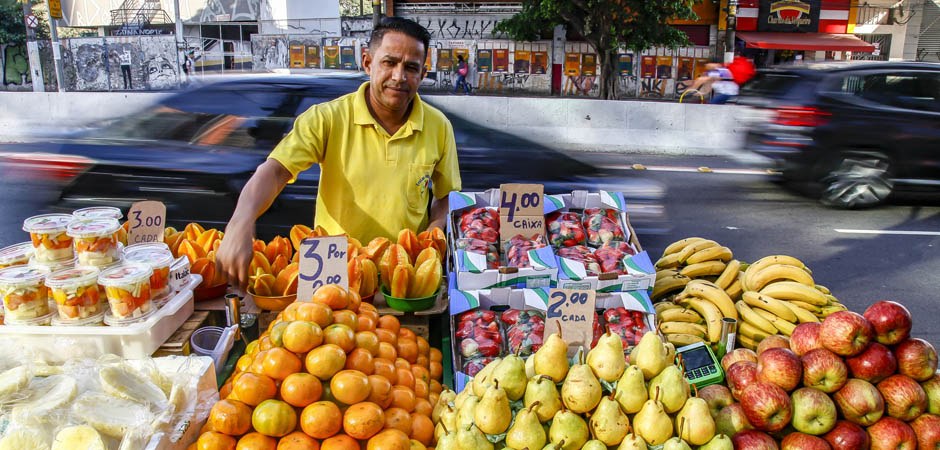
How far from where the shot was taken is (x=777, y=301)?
279cm

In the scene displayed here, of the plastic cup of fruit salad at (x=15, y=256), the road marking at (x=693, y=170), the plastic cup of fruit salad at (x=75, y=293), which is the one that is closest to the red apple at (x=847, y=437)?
the plastic cup of fruit salad at (x=75, y=293)

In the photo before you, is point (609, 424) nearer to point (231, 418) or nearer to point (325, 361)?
point (325, 361)

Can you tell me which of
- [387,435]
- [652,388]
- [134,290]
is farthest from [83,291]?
[652,388]

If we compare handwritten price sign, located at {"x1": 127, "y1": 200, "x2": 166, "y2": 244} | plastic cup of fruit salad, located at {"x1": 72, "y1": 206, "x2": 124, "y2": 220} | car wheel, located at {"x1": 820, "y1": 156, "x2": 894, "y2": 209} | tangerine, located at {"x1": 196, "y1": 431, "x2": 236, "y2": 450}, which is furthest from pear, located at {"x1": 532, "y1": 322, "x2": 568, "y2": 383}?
car wheel, located at {"x1": 820, "y1": 156, "x2": 894, "y2": 209}

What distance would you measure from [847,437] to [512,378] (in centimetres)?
101

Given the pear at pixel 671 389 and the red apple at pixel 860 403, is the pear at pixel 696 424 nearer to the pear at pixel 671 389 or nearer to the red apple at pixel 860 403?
the pear at pixel 671 389

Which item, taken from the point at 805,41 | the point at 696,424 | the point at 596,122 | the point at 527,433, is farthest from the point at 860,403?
the point at 805,41

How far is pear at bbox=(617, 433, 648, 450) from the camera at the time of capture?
1.65m

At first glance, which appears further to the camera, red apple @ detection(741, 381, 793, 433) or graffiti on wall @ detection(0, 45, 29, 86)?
graffiti on wall @ detection(0, 45, 29, 86)

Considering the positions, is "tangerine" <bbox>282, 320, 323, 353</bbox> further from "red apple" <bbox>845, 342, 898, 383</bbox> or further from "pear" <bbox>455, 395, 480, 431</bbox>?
"red apple" <bbox>845, 342, 898, 383</bbox>

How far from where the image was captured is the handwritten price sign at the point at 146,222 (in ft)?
9.06

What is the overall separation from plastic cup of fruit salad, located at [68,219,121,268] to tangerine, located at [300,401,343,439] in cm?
103

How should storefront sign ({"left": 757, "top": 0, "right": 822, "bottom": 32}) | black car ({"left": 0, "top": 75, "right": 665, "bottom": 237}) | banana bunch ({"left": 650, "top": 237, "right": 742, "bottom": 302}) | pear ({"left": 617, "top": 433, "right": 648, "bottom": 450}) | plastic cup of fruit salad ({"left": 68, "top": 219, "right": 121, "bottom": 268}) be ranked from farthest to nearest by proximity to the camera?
storefront sign ({"left": 757, "top": 0, "right": 822, "bottom": 32})
black car ({"left": 0, "top": 75, "right": 665, "bottom": 237})
banana bunch ({"left": 650, "top": 237, "right": 742, "bottom": 302})
plastic cup of fruit salad ({"left": 68, "top": 219, "right": 121, "bottom": 268})
pear ({"left": 617, "top": 433, "right": 648, "bottom": 450})

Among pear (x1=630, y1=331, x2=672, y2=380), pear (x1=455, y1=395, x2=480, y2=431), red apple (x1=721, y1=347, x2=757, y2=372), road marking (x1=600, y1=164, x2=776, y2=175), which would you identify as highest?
pear (x1=630, y1=331, x2=672, y2=380)
